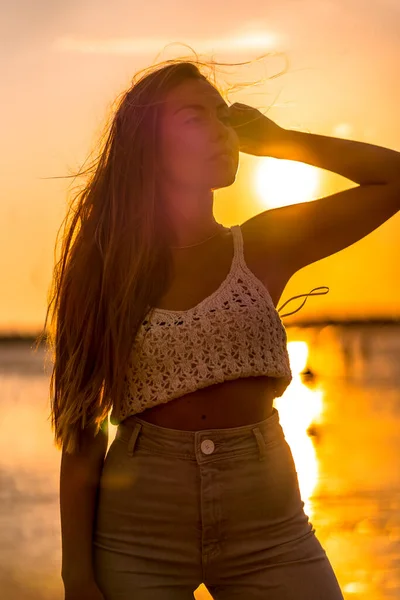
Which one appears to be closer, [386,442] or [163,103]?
[163,103]

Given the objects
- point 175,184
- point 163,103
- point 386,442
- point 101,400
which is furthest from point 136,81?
point 386,442

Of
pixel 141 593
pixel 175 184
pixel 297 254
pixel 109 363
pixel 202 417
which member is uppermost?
pixel 175 184

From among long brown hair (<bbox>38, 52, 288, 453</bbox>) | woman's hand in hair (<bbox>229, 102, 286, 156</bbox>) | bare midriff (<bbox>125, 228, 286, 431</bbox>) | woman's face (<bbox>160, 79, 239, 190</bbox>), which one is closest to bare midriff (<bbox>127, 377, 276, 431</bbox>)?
bare midriff (<bbox>125, 228, 286, 431</bbox>)

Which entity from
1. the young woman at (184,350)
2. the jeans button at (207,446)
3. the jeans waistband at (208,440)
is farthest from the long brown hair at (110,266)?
the jeans button at (207,446)

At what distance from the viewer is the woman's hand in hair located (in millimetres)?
2381

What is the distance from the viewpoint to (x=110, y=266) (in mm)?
2246

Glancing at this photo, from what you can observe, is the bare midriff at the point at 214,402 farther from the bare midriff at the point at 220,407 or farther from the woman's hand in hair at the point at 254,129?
the woman's hand in hair at the point at 254,129

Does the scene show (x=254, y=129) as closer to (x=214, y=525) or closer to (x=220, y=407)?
(x=220, y=407)

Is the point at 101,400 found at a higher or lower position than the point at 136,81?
lower

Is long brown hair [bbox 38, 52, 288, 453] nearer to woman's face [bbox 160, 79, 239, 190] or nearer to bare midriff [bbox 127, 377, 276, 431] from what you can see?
woman's face [bbox 160, 79, 239, 190]

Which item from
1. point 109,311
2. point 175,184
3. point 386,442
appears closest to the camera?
point 109,311

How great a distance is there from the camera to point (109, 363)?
2.18m

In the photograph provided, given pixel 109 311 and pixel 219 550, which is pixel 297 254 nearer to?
pixel 109 311

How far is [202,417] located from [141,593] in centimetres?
41
